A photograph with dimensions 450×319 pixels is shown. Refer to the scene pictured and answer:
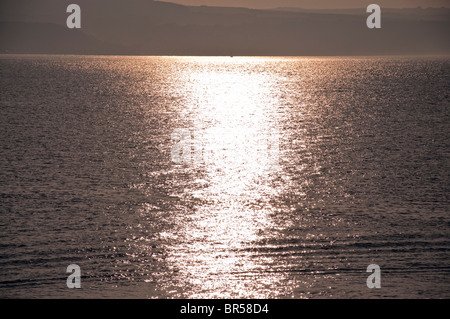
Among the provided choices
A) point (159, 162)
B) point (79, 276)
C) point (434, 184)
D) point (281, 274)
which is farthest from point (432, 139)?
point (79, 276)

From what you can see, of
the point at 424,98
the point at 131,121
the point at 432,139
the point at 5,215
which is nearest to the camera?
the point at 5,215

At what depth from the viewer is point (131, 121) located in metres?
133

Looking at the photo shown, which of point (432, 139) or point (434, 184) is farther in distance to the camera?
point (432, 139)

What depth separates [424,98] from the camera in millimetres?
180750

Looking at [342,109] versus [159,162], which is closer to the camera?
[159,162]

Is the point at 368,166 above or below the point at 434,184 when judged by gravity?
above

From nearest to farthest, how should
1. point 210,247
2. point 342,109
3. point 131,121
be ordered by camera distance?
point 210,247 < point 131,121 < point 342,109

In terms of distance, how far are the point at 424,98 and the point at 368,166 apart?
107 metres

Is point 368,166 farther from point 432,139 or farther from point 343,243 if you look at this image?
point 343,243

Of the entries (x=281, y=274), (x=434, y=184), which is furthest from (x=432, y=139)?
Result: (x=281, y=274)

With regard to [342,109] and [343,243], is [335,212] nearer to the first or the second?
[343,243]

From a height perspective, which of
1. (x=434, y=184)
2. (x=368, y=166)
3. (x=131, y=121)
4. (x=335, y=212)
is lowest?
(x=335, y=212)

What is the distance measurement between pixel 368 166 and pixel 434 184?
11750 mm
